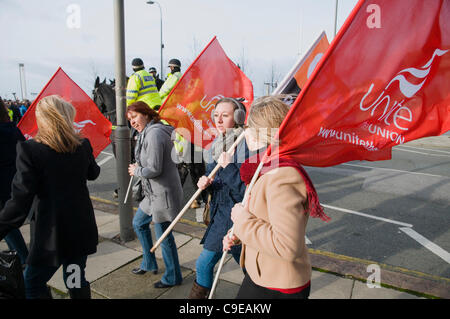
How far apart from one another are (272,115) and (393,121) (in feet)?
A: 3.46

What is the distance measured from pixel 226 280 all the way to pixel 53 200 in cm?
192

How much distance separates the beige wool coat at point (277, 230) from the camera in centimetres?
158

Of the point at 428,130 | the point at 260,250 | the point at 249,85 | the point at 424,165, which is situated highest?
the point at 249,85

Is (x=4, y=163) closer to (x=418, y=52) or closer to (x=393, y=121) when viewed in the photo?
(x=393, y=121)

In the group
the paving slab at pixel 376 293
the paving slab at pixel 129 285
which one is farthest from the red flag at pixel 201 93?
the paving slab at pixel 376 293

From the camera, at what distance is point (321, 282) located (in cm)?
341

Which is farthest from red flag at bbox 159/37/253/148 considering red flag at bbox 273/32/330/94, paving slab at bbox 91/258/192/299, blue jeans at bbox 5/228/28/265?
blue jeans at bbox 5/228/28/265

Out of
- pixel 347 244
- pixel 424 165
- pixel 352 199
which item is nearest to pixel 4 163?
pixel 347 244

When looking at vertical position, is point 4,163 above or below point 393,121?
below

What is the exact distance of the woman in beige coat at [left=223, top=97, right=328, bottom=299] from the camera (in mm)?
1589

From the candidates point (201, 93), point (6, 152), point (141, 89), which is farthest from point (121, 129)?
point (141, 89)

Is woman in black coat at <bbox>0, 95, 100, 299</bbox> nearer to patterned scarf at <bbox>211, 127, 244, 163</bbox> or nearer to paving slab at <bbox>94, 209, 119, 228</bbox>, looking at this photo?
patterned scarf at <bbox>211, 127, 244, 163</bbox>

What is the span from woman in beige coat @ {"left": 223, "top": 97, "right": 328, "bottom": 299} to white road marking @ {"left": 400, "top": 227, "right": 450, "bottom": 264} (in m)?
3.23

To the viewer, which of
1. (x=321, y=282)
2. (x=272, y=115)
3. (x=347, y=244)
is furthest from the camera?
(x=347, y=244)
